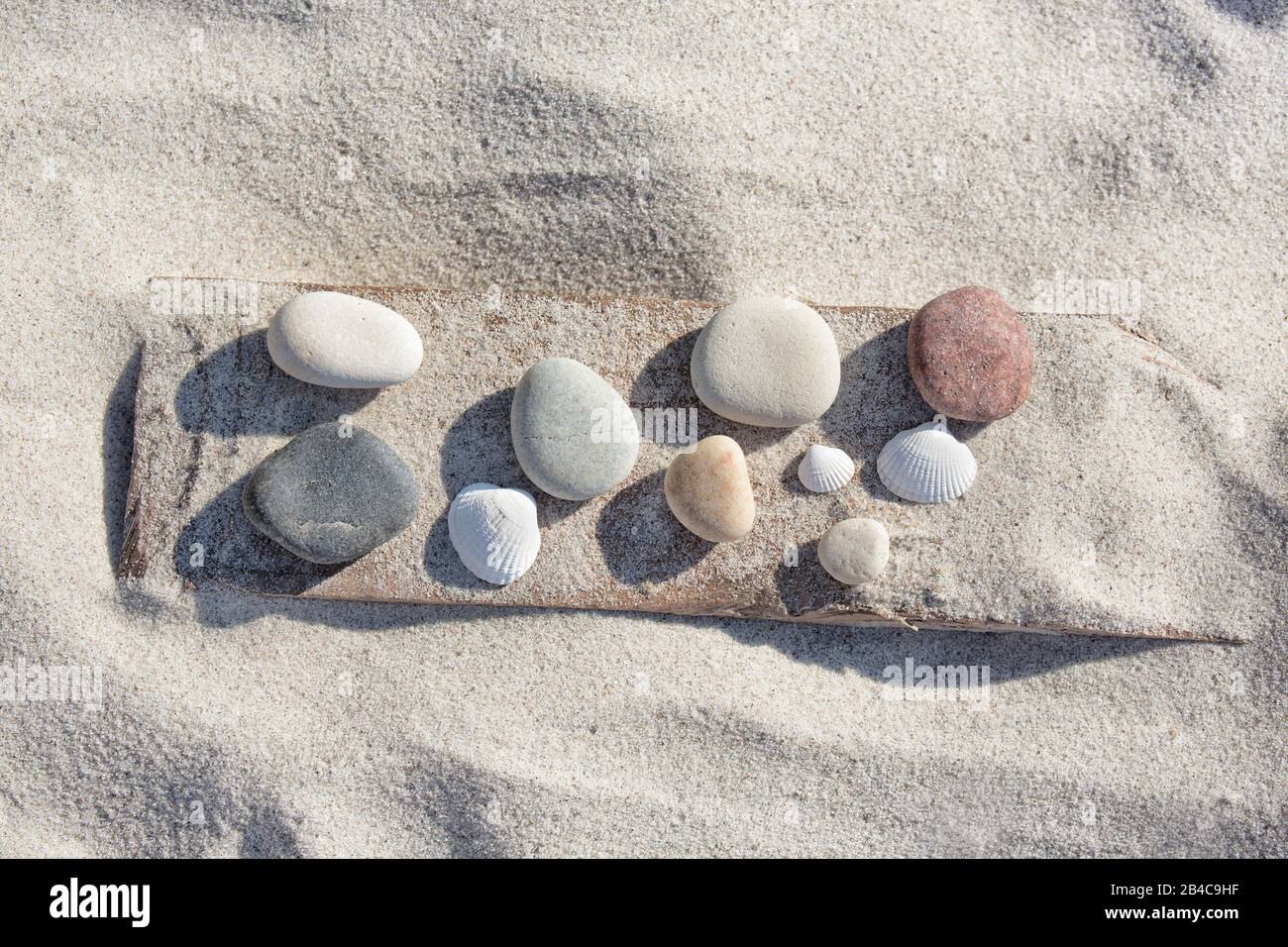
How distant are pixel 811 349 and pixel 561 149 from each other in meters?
1.02

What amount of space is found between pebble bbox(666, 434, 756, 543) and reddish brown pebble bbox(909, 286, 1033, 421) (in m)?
0.62

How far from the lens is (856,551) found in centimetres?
258

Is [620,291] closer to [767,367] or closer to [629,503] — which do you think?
[767,367]

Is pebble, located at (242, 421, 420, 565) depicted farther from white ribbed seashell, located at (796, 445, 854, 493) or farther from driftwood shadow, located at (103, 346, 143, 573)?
white ribbed seashell, located at (796, 445, 854, 493)

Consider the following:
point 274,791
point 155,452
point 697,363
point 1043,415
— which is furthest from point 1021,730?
point 155,452

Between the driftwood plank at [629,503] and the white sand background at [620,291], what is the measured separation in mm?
156

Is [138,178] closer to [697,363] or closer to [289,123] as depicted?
[289,123]

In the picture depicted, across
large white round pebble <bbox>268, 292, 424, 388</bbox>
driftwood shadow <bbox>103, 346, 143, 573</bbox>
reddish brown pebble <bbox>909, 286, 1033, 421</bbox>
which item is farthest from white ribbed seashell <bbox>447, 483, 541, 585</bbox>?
reddish brown pebble <bbox>909, 286, 1033, 421</bbox>

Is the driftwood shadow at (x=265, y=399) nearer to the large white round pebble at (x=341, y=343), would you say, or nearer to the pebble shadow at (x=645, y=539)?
the large white round pebble at (x=341, y=343)

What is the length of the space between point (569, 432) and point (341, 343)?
27.6 inches

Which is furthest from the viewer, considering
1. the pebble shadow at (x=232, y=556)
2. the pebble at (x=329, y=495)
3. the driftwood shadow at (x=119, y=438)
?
the driftwood shadow at (x=119, y=438)

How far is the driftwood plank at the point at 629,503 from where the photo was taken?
8.72ft

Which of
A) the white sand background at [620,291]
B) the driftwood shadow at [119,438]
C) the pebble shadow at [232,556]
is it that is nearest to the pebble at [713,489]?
the white sand background at [620,291]

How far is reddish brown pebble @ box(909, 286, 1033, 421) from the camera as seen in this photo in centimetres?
262
